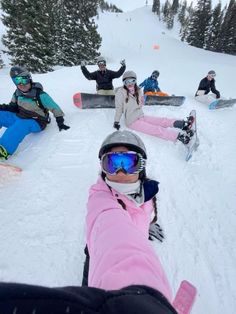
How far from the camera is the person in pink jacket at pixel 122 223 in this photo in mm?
1167

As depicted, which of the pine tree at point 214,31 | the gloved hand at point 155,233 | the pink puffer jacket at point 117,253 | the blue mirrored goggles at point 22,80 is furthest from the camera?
the pine tree at point 214,31

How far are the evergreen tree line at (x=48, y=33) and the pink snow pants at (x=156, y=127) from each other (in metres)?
18.6

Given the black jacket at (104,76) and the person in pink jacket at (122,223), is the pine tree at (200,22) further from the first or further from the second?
the person in pink jacket at (122,223)

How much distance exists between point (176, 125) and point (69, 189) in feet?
11.2

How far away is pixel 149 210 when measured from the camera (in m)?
2.36

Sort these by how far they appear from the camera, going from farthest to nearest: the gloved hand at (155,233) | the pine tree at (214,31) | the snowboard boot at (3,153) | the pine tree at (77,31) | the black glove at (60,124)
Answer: the pine tree at (214,31)
the pine tree at (77,31)
the black glove at (60,124)
the snowboard boot at (3,153)
the gloved hand at (155,233)

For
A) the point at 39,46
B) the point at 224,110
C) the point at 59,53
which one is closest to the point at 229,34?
the point at 59,53

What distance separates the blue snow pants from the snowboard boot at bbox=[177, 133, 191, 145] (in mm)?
3304

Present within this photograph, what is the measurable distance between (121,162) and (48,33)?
896 inches

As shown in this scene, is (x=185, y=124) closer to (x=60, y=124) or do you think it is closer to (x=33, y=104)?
(x=60, y=124)

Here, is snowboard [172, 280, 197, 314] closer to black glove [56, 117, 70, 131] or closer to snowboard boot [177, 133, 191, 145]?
snowboard boot [177, 133, 191, 145]

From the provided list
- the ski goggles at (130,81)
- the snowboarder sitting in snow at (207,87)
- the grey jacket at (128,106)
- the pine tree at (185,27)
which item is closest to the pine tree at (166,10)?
the pine tree at (185,27)

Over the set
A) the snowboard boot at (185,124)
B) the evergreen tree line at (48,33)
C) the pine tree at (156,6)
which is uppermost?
the pine tree at (156,6)

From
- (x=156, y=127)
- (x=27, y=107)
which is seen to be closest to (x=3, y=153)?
(x=27, y=107)
